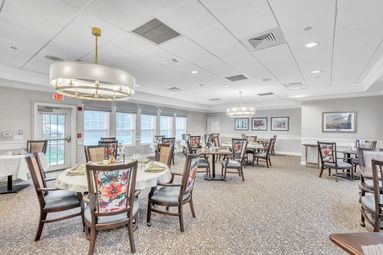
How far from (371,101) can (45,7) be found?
846cm

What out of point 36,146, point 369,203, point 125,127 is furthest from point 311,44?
point 125,127

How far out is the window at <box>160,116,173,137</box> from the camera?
9.05m

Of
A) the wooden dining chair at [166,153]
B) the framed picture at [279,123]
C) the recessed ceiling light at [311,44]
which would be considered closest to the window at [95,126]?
the wooden dining chair at [166,153]

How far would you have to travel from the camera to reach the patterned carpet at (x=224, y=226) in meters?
2.13

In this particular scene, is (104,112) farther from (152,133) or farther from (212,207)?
(212,207)

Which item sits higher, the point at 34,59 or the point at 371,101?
the point at 34,59

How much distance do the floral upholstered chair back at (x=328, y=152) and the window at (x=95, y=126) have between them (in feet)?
22.4

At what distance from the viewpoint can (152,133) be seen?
28.1ft

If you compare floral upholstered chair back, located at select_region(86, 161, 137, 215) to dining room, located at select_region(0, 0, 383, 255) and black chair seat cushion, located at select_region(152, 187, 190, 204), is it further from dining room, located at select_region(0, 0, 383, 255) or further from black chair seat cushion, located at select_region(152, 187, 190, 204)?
black chair seat cushion, located at select_region(152, 187, 190, 204)

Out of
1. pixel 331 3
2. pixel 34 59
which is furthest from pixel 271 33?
pixel 34 59

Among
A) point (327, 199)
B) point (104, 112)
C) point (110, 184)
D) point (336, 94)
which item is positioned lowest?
point (327, 199)

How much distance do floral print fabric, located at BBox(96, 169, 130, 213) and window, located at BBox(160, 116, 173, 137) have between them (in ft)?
23.2

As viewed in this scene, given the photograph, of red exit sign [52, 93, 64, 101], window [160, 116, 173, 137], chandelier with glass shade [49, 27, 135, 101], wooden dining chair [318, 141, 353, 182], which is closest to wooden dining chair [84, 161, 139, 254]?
chandelier with glass shade [49, 27, 135, 101]

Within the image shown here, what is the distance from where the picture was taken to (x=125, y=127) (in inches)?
297
